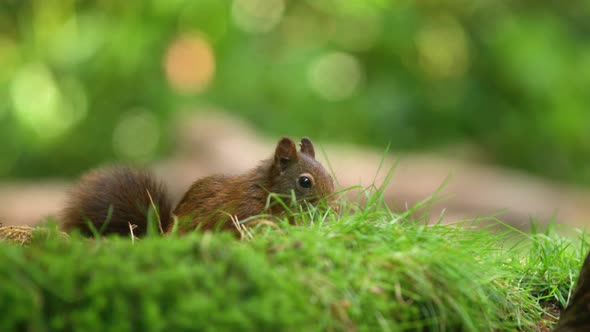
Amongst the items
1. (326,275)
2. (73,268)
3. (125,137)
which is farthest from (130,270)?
(125,137)

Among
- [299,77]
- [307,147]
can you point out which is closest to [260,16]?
[299,77]

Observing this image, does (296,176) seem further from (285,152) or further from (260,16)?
(260,16)

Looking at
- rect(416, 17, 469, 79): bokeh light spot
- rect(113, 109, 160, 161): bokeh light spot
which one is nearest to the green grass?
rect(113, 109, 160, 161): bokeh light spot

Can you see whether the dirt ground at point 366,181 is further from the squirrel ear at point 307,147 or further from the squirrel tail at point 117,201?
the squirrel tail at point 117,201

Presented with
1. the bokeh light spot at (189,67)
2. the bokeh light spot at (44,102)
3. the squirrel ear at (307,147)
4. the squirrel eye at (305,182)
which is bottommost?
the bokeh light spot at (44,102)

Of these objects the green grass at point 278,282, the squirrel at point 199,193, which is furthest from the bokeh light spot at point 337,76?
the green grass at point 278,282

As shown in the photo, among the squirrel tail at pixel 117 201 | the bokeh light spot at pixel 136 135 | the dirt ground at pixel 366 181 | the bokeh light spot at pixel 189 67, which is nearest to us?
the squirrel tail at pixel 117 201
